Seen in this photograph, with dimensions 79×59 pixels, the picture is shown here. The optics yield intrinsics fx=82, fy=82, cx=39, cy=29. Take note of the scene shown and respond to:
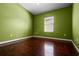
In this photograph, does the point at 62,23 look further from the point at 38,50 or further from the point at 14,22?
the point at 14,22

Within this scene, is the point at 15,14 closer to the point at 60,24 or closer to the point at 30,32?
the point at 30,32

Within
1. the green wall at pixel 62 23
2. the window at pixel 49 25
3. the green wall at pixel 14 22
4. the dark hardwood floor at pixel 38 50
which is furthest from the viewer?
the green wall at pixel 62 23

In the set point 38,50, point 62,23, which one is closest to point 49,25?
point 62,23

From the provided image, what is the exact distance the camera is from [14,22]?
404cm

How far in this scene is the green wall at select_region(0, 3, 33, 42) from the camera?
3520 millimetres

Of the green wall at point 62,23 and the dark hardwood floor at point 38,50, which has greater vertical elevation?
the green wall at point 62,23

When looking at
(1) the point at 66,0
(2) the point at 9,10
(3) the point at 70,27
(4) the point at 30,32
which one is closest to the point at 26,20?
(4) the point at 30,32

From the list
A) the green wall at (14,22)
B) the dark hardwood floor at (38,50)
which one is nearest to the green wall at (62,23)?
the dark hardwood floor at (38,50)

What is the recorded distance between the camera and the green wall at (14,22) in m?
3.52

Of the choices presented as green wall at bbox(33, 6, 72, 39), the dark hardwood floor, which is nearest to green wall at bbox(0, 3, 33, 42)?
the dark hardwood floor

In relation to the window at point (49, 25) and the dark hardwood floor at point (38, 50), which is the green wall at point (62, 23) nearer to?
the window at point (49, 25)

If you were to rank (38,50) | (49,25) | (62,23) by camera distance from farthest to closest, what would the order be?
(62,23)
(49,25)
(38,50)

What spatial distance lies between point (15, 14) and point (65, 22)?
2.49 metres

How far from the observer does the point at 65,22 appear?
395 centimetres
